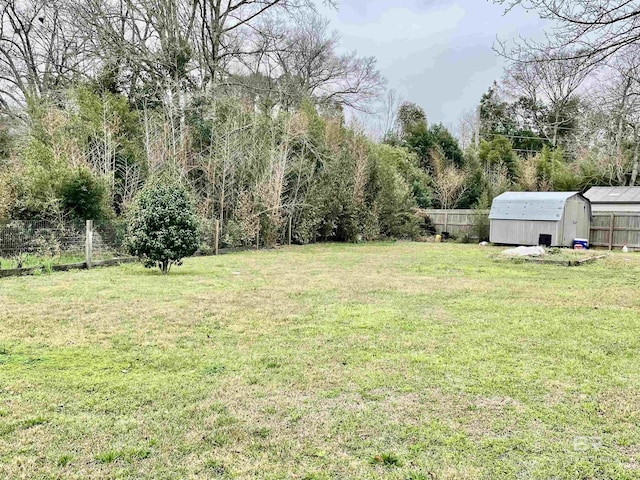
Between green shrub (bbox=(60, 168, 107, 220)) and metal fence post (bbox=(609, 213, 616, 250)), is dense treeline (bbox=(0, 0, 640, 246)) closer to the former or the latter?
green shrub (bbox=(60, 168, 107, 220))

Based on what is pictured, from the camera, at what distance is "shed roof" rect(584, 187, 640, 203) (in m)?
17.0

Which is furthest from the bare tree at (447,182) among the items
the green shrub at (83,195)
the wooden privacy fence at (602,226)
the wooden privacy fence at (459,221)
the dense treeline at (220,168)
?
the green shrub at (83,195)

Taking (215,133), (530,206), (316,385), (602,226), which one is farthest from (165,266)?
(602,226)

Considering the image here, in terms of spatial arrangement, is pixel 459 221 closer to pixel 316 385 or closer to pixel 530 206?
pixel 530 206

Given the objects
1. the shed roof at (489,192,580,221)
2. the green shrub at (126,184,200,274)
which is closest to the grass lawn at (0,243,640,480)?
the green shrub at (126,184,200,274)

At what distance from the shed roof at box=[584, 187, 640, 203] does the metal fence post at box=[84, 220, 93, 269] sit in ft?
60.0

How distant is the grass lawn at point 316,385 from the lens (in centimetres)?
206

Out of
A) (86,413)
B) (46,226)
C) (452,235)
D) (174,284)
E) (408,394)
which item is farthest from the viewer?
(452,235)

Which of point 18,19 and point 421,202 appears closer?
point 18,19

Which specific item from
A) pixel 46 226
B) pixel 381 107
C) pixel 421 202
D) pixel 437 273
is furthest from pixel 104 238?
pixel 381 107

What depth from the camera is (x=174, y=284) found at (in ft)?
22.4

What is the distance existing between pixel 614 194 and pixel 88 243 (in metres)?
18.8

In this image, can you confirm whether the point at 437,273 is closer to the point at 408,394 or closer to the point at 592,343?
the point at 592,343

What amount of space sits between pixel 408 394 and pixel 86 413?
6.30ft
